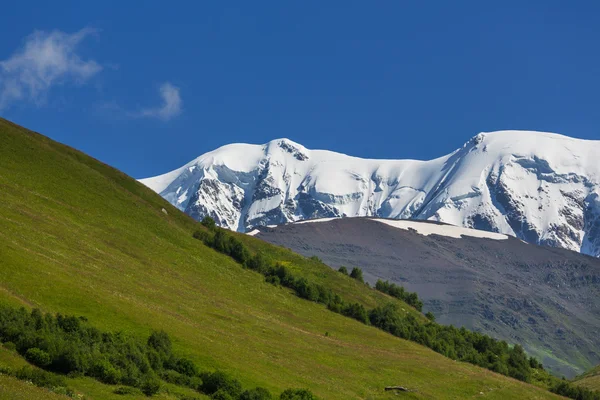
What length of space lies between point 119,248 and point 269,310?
2154 centimetres

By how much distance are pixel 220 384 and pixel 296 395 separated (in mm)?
6759

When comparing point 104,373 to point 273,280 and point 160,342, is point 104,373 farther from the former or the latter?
point 273,280

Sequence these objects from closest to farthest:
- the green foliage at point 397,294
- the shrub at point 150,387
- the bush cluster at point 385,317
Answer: the shrub at point 150,387, the bush cluster at point 385,317, the green foliage at point 397,294

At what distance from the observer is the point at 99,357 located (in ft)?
173

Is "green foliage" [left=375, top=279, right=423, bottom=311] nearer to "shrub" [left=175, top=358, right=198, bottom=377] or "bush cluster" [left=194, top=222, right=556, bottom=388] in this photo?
"bush cluster" [left=194, top=222, right=556, bottom=388]

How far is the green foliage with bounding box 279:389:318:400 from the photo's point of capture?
63.9 meters

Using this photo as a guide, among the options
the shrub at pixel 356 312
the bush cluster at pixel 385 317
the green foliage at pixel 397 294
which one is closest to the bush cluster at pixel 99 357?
the shrub at pixel 356 312

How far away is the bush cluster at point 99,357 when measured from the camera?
49125 mm

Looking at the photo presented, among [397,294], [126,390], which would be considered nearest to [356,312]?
[397,294]

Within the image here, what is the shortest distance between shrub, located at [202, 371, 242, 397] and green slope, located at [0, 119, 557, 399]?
497cm

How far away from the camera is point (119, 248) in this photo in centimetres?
10450

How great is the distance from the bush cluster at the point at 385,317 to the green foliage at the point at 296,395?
68.9 m

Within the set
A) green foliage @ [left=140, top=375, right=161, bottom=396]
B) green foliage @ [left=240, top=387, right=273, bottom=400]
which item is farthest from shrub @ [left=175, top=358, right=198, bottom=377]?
green foliage @ [left=140, top=375, right=161, bottom=396]

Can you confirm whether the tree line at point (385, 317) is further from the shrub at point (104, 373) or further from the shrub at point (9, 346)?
the shrub at point (9, 346)
